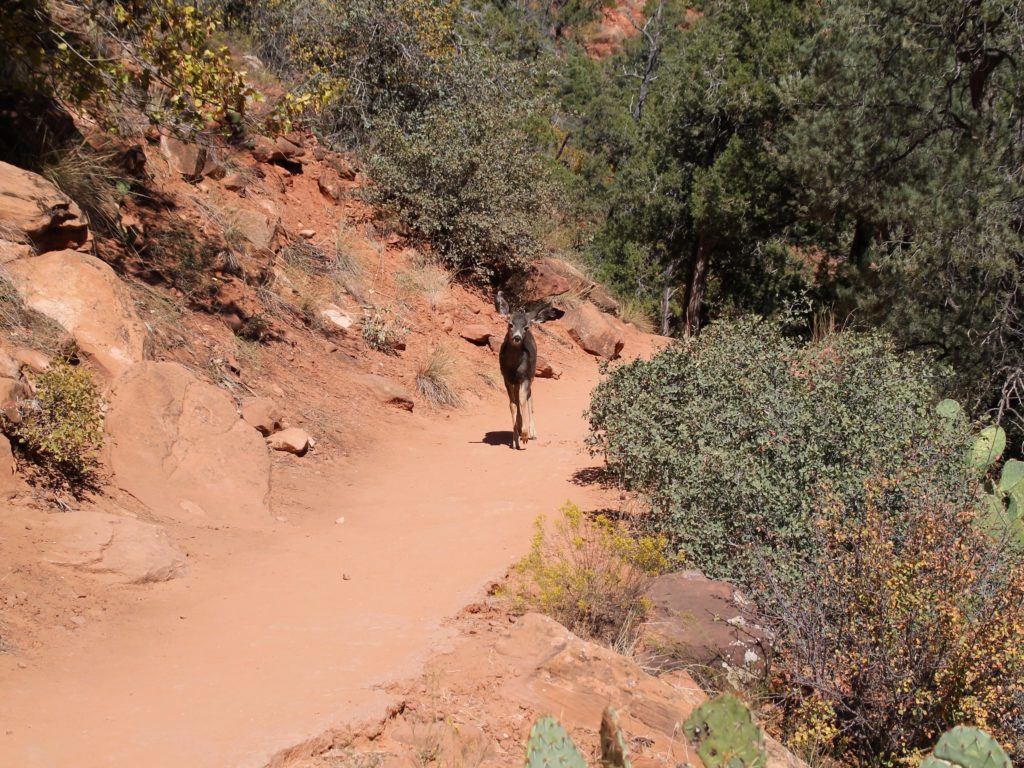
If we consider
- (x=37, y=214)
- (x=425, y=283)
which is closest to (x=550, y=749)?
(x=37, y=214)

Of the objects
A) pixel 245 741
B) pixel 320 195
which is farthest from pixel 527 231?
pixel 245 741

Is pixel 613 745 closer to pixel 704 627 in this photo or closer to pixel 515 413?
pixel 704 627

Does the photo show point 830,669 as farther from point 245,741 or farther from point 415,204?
point 415,204

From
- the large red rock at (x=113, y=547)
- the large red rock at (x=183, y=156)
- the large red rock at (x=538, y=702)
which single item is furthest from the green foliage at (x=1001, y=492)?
the large red rock at (x=183, y=156)

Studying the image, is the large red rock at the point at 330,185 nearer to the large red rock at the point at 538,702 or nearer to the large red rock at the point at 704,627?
the large red rock at the point at 704,627

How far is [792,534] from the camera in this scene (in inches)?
286

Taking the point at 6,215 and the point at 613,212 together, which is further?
the point at 613,212

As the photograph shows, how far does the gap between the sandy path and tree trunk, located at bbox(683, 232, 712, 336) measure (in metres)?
13.5

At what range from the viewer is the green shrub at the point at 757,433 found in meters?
7.64

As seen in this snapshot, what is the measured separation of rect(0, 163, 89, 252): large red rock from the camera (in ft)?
30.9

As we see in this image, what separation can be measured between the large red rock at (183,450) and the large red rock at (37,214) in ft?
6.37

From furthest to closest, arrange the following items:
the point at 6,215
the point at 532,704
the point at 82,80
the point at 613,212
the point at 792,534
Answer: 1. the point at 613,212
2. the point at 82,80
3. the point at 6,215
4. the point at 792,534
5. the point at 532,704

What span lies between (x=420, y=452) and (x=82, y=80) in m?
5.50

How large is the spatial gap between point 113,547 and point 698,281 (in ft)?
62.3
